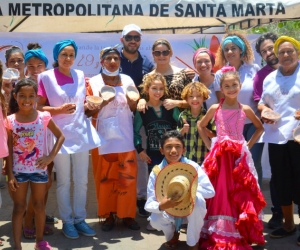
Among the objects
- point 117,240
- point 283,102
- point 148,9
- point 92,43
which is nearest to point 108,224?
point 117,240

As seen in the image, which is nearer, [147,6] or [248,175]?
[248,175]

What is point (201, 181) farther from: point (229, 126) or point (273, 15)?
point (273, 15)

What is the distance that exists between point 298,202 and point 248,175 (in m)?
0.68

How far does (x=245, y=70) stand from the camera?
209 inches

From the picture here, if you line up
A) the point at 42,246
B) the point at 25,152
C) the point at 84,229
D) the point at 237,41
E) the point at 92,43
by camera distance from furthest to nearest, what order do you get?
the point at 92,43, the point at 237,41, the point at 84,229, the point at 42,246, the point at 25,152

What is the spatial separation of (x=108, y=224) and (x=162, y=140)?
4.02ft

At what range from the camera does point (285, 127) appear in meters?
4.58

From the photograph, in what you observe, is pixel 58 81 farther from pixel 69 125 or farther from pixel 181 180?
pixel 181 180

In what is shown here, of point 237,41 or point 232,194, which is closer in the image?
point 232,194

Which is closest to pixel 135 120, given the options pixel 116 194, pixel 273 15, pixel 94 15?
pixel 116 194

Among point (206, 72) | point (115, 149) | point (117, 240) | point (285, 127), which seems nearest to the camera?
point (285, 127)

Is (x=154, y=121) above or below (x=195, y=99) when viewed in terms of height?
below

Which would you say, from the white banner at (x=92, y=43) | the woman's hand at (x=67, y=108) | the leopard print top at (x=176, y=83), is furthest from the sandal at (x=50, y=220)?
the white banner at (x=92, y=43)

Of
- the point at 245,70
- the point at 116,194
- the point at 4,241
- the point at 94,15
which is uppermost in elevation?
the point at 94,15
